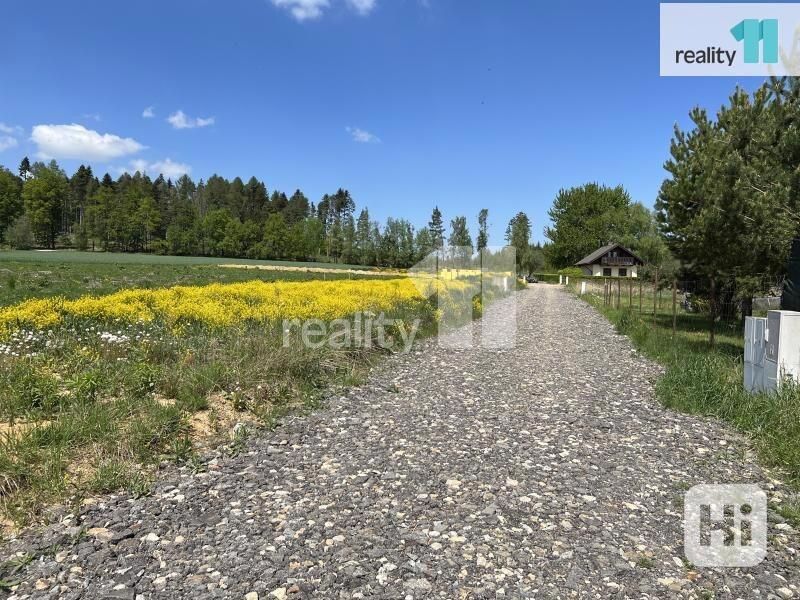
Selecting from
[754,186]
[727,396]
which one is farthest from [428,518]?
[754,186]

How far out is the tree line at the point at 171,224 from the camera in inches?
3836

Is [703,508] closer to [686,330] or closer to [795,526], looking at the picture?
[795,526]

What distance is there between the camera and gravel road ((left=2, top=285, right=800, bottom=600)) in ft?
10.3

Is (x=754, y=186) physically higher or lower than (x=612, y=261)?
lower

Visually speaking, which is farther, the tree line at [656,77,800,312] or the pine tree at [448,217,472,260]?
the pine tree at [448,217,472,260]

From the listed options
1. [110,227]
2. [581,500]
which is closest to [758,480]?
[581,500]

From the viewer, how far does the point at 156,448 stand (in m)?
4.95

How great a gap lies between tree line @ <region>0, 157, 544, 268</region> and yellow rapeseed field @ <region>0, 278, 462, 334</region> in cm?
6952

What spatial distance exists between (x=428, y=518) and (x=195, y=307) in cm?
787

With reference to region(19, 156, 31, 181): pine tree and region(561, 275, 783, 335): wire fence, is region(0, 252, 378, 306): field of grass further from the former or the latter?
region(19, 156, 31, 181): pine tree

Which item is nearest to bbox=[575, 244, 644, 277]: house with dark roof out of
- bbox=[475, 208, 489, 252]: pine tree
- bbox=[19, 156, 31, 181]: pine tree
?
bbox=[475, 208, 489, 252]: pine tree

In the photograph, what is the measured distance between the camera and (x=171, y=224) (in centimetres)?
10888

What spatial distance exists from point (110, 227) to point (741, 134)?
11281cm

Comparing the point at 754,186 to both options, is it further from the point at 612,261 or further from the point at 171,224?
the point at 171,224
